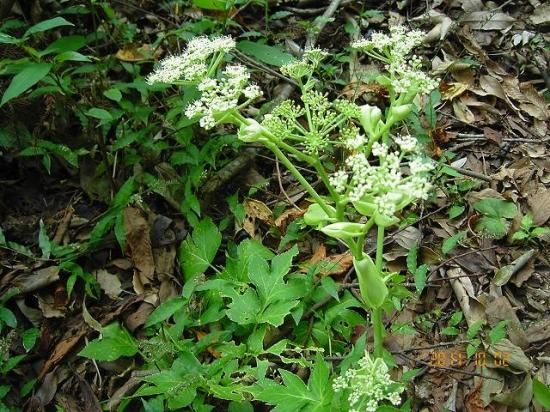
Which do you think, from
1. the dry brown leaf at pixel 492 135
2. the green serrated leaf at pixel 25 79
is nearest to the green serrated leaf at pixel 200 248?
the green serrated leaf at pixel 25 79

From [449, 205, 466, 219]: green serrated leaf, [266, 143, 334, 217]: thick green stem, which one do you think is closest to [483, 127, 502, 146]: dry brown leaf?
[449, 205, 466, 219]: green serrated leaf

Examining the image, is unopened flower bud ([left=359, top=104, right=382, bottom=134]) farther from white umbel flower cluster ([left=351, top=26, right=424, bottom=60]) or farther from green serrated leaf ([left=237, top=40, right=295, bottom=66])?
green serrated leaf ([left=237, top=40, right=295, bottom=66])

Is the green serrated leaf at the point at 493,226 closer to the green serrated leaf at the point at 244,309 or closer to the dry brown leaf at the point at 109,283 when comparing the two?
the green serrated leaf at the point at 244,309

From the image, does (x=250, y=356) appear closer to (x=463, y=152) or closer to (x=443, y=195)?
(x=443, y=195)

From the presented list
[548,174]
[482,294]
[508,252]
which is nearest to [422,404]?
[482,294]

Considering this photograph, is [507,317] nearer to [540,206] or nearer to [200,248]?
[540,206]
